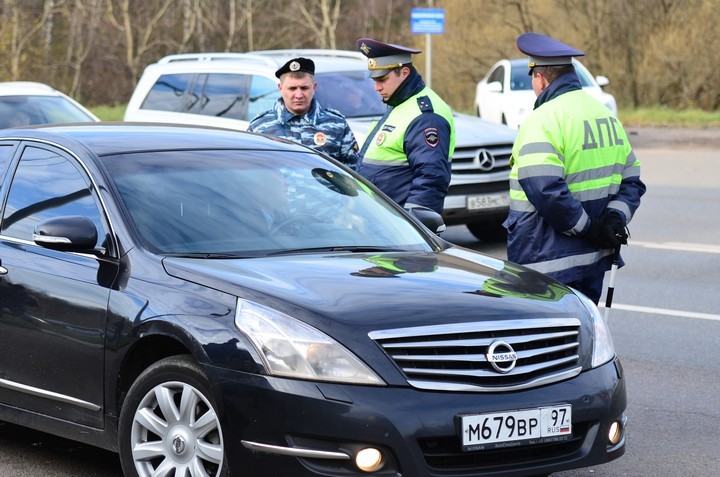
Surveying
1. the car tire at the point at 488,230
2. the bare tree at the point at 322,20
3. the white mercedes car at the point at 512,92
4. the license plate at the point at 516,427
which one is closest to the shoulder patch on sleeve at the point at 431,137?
the license plate at the point at 516,427

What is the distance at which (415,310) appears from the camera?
4.52 meters

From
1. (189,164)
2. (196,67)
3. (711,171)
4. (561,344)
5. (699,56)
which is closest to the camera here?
(561,344)

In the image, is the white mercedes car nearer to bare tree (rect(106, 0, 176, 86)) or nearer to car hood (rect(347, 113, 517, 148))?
car hood (rect(347, 113, 517, 148))

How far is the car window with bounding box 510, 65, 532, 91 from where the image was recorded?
82.4ft

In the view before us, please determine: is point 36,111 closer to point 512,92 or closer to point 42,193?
point 42,193

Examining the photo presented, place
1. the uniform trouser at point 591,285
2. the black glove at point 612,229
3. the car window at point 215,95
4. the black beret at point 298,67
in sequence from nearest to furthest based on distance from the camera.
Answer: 1. the black glove at point 612,229
2. the uniform trouser at point 591,285
3. the black beret at point 298,67
4. the car window at point 215,95

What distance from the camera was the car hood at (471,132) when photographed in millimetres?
12234

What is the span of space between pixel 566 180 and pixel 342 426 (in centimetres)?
233

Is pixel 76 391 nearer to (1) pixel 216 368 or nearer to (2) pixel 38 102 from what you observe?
(1) pixel 216 368

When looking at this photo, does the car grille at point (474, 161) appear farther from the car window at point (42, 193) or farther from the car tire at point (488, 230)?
the car window at point (42, 193)

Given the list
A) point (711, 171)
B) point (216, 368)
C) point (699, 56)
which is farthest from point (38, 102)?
point (699, 56)

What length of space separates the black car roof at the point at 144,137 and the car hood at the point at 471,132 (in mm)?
Result: 5698

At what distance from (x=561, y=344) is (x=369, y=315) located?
0.75 metres

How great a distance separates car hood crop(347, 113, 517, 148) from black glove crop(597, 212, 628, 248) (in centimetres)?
588
